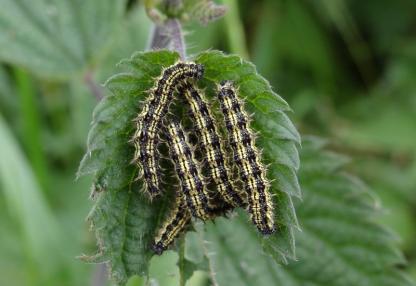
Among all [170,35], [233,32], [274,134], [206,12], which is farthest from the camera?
[233,32]

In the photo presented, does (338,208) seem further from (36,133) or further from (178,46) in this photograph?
(36,133)

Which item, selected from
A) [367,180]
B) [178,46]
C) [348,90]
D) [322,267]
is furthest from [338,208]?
[348,90]

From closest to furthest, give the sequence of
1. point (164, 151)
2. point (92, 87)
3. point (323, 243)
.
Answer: point (164, 151)
point (323, 243)
point (92, 87)

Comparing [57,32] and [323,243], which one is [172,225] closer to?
[323,243]

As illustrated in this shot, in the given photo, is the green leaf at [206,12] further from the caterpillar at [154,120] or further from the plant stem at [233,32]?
the plant stem at [233,32]

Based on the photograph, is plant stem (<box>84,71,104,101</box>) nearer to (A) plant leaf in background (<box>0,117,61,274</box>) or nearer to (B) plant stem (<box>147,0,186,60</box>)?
(B) plant stem (<box>147,0,186,60</box>)

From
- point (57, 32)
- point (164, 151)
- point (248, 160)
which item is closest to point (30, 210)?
point (57, 32)
